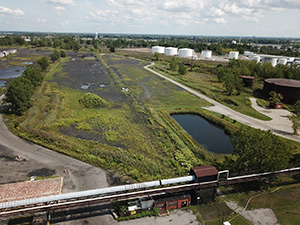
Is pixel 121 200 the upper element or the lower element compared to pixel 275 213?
upper

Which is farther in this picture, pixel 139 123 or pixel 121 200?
pixel 139 123

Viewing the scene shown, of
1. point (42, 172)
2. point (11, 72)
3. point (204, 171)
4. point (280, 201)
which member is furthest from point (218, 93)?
point (11, 72)

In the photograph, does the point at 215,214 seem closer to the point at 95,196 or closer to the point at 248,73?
the point at 95,196

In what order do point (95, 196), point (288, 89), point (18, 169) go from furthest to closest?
point (288, 89) < point (18, 169) < point (95, 196)

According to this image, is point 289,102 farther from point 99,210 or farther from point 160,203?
point 99,210

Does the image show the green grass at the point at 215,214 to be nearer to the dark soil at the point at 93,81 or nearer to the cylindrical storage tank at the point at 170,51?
the dark soil at the point at 93,81

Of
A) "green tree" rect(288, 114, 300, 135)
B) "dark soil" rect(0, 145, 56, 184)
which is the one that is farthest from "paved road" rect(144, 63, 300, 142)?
"dark soil" rect(0, 145, 56, 184)

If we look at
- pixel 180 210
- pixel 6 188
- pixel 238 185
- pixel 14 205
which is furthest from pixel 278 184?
pixel 6 188

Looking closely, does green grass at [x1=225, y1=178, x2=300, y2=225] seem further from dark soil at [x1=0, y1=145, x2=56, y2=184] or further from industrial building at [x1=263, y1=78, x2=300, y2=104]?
industrial building at [x1=263, y1=78, x2=300, y2=104]
